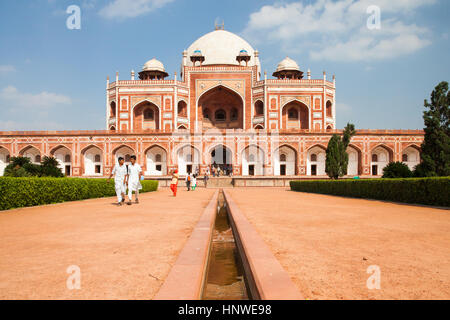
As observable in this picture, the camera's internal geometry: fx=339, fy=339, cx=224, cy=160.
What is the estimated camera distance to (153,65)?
35.9 meters

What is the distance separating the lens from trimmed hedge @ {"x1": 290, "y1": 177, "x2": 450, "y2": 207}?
24.3 feet

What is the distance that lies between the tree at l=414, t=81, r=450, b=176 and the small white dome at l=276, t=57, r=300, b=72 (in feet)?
77.3

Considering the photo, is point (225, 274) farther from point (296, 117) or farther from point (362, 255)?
point (296, 117)

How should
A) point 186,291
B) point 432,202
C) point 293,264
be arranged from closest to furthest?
point 186,291 < point 293,264 < point 432,202

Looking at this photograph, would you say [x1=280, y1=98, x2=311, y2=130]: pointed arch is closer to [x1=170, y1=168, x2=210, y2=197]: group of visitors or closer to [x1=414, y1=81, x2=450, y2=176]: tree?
[x1=170, y1=168, x2=210, y2=197]: group of visitors

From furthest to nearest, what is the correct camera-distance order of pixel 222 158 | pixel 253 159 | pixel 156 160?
pixel 222 158
pixel 156 160
pixel 253 159

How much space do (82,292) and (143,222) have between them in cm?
306

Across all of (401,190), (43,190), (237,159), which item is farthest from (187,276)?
(237,159)

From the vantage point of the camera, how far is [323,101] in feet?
109

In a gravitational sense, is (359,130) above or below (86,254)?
above

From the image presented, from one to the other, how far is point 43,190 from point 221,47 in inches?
A: 1359

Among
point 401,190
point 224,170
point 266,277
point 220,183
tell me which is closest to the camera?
point 266,277

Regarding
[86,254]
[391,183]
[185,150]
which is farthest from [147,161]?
[86,254]

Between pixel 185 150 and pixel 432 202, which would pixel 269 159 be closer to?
pixel 185 150
